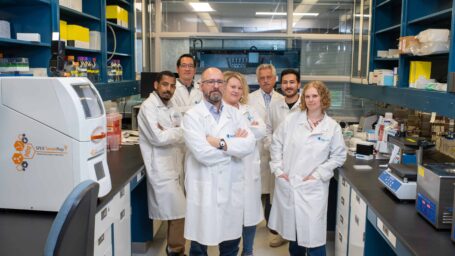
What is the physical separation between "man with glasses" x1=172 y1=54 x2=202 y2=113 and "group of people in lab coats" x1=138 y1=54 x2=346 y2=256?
0.36 m

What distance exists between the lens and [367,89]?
4348mm

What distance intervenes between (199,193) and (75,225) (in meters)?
1.20

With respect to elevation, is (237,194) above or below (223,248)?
above

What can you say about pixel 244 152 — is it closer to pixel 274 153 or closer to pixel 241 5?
pixel 274 153

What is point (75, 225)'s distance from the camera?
1210 millimetres

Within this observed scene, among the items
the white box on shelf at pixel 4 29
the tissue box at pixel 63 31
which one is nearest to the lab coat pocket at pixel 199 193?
the white box on shelf at pixel 4 29

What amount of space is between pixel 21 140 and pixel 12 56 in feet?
4.36

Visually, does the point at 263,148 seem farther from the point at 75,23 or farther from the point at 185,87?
the point at 75,23

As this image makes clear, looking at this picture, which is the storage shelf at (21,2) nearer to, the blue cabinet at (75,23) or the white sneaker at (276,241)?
the blue cabinet at (75,23)

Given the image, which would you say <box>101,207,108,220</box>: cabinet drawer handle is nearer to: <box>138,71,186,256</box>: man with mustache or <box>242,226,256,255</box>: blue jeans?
<box>138,71,186,256</box>: man with mustache

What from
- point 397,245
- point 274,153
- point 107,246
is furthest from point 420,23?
point 107,246

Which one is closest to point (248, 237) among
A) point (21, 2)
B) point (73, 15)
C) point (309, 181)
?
point (309, 181)

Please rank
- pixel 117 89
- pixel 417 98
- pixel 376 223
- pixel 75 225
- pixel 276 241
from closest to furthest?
pixel 75 225
pixel 376 223
pixel 417 98
pixel 276 241
pixel 117 89

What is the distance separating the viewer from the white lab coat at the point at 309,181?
254 centimetres
